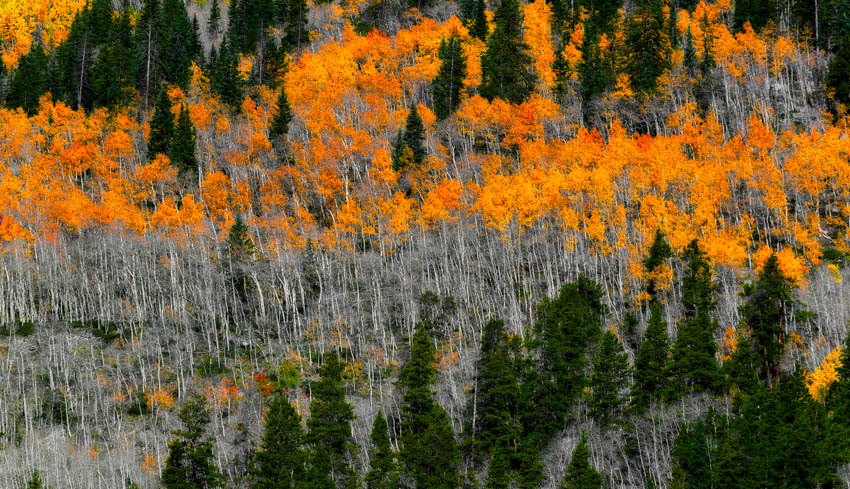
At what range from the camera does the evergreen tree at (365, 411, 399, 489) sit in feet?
156

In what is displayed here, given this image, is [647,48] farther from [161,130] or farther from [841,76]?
[161,130]

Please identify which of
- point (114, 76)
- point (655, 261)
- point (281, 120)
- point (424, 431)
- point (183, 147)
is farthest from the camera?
point (114, 76)

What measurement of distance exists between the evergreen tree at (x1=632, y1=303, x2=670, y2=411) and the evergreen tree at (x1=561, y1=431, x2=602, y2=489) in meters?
6.70

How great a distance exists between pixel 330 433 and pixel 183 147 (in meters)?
38.9

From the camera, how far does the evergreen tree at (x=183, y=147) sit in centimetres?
7850

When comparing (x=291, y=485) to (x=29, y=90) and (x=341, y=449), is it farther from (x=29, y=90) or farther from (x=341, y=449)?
(x=29, y=90)

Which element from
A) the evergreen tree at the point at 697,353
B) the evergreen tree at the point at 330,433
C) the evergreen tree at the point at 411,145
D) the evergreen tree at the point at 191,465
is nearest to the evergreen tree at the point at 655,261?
the evergreen tree at the point at 697,353

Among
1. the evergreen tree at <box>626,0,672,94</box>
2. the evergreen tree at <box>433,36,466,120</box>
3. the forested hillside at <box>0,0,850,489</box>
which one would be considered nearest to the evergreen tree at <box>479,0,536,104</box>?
the forested hillside at <box>0,0,850,489</box>

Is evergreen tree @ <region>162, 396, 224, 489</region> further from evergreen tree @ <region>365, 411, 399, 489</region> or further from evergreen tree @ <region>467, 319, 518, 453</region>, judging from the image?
evergreen tree @ <region>467, 319, 518, 453</region>

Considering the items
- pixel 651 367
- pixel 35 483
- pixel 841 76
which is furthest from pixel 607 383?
pixel 841 76

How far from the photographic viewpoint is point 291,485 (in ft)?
157

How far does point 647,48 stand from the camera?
290 ft

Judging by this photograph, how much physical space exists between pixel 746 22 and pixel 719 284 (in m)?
41.2

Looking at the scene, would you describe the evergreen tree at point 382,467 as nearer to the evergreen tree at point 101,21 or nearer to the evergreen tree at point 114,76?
the evergreen tree at point 114,76
